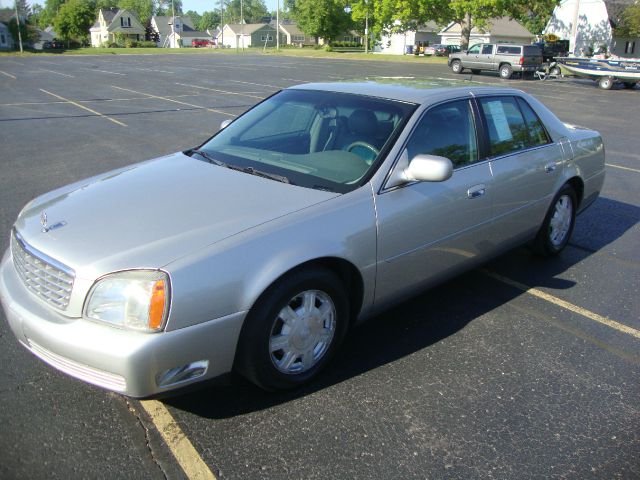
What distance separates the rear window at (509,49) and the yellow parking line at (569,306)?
28.4 meters

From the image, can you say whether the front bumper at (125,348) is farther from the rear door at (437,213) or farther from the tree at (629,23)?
the tree at (629,23)

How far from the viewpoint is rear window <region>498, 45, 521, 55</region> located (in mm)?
30009

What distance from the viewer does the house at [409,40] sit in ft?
235

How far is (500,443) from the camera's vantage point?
279 cm

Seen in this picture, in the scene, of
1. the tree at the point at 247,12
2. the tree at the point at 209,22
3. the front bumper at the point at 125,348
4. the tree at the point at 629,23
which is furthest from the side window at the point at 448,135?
the tree at the point at 209,22

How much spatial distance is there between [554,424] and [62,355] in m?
2.46

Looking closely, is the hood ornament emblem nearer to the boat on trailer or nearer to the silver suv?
the boat on trailer

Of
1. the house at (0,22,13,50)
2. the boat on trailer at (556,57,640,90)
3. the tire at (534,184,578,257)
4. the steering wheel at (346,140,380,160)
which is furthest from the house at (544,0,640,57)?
the house at (0,22,13,50)

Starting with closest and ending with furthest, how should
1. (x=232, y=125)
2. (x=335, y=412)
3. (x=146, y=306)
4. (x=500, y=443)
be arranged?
(x=146, y=306) < (x=500, y=443) < (x=335, y=412) < (x=232, y=125)

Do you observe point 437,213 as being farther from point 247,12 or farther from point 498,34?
point 247,12

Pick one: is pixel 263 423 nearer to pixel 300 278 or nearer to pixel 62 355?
pixel 300 278

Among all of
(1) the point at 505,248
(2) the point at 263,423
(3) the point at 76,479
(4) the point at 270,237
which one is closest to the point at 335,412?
(2) the point at 263,423

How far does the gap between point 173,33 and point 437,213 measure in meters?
116

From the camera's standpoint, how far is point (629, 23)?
4488cm
